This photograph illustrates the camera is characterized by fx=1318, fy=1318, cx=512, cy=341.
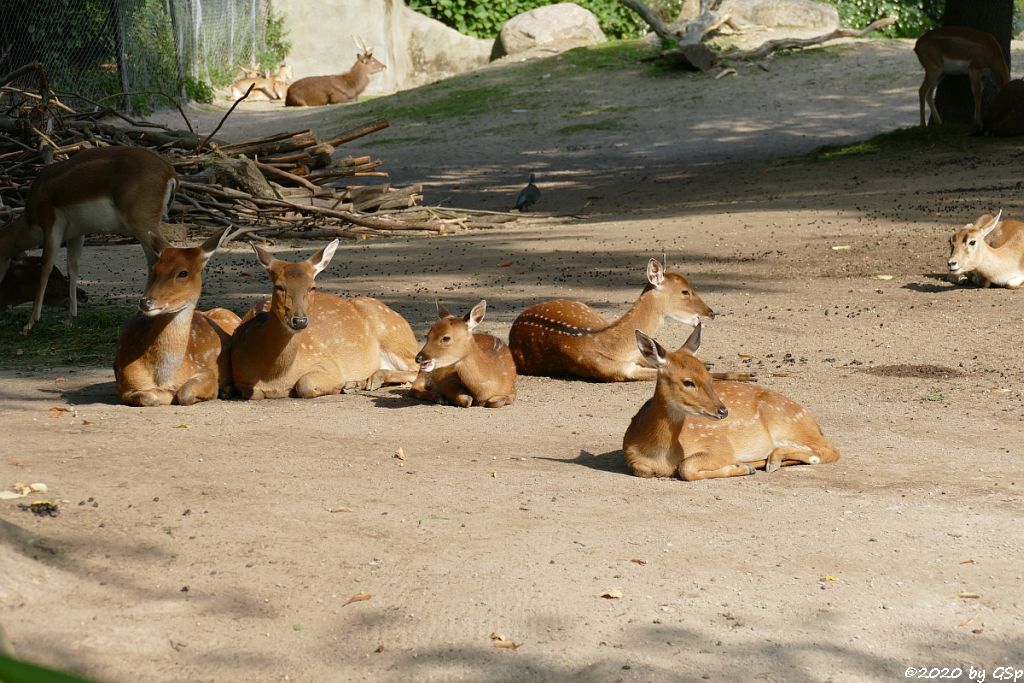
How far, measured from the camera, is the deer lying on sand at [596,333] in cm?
790

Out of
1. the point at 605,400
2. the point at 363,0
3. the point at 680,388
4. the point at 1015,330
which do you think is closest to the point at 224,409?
the point at 605,400

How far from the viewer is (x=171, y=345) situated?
7125 millimetres

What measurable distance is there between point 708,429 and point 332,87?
2735 cm

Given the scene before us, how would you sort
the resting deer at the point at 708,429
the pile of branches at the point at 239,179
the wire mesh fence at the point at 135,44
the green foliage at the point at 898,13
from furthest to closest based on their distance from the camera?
the green foliage at the point at 898,13
the wire mesh fence at the point at 135,44
the pile of branches at the point at 239,179
the resting deer at the point at 708,429

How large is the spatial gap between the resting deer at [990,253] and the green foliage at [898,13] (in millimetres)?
19979

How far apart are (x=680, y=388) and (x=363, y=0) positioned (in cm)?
3018

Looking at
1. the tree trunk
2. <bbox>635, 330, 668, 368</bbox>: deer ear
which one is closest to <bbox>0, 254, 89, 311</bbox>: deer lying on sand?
<bbox>635, 330, 668, 368</bbox>: deer ear

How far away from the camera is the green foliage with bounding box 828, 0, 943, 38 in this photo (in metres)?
28.9

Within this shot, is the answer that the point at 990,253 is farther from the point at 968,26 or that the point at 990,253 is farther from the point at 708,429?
the point at 968,26

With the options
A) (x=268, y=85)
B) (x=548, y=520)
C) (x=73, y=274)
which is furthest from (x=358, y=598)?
(x=268, y=85)

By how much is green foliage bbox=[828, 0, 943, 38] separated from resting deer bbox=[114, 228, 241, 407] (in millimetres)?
24220

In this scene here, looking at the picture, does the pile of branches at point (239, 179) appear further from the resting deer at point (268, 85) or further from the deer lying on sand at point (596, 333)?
the resting deer at point (268, 85)

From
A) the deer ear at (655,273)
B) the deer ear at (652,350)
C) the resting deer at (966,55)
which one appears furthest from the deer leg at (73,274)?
the resting deer at (966,55)

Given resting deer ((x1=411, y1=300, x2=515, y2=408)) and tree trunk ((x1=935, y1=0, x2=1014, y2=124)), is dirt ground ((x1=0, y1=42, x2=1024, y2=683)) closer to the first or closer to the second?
resting deer ((x1=411, y1=300, x2=515, y2=408))
